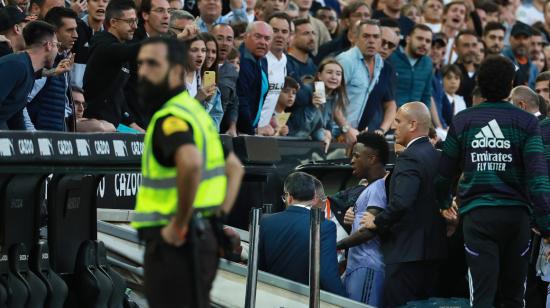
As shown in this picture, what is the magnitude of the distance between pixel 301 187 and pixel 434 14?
33.0ft

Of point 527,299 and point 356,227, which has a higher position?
point 356,227

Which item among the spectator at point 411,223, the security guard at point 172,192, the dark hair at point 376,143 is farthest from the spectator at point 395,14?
the security guard at point 172,192

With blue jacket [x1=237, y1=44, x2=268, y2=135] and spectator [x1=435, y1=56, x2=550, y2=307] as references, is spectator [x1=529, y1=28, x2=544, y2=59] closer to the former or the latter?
blue jacket [x1=237, y1=44, x2=268, y2=135]

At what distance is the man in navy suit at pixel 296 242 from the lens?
10.9 metres

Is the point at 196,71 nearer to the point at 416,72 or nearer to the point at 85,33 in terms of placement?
the point at 85,33

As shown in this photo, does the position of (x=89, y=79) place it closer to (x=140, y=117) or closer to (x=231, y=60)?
(x=140, y=117)

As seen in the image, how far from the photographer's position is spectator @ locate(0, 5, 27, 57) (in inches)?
452

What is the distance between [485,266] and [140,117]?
13.5ft

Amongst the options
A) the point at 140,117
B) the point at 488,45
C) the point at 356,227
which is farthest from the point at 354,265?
the point at 488,45

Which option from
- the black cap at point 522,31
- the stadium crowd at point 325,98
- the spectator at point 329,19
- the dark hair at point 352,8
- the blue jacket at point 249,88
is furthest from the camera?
the black cap at point 522,31

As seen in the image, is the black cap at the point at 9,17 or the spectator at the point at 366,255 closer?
the spectator at the point at 366,255

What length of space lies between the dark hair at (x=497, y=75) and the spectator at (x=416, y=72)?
7042 mm

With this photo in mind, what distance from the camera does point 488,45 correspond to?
2012 centimetres

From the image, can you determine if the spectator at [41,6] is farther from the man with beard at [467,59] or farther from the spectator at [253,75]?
the man with beard at [467,59]
